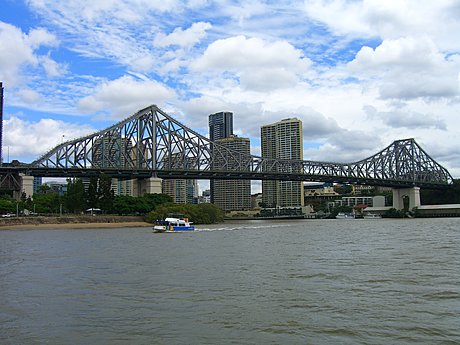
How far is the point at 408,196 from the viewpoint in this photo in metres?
157

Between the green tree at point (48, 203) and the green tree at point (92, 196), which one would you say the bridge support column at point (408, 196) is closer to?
the green tree at point (92, 196)

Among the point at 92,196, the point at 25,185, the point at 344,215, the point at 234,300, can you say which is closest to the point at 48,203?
the point at 25,185

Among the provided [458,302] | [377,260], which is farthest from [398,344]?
[377,260]

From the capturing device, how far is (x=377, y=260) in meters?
30.5

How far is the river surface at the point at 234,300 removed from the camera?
47.6 feet

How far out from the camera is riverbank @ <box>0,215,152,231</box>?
78125mm

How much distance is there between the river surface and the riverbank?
4813cm

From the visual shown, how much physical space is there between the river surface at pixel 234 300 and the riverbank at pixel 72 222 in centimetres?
4813

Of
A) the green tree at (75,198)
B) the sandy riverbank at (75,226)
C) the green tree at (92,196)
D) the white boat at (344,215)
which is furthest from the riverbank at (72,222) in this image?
the white boat at (344,215)

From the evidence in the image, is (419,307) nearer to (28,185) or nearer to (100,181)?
(100,181)

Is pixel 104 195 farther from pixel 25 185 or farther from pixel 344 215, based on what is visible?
pixel 344 215

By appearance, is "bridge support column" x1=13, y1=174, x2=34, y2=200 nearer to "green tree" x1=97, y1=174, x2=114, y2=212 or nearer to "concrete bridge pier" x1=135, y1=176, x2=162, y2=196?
"green tree" x1=97, y1=174, x2=114, y2=212

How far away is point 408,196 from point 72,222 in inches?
4107

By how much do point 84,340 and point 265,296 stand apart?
7517mm
